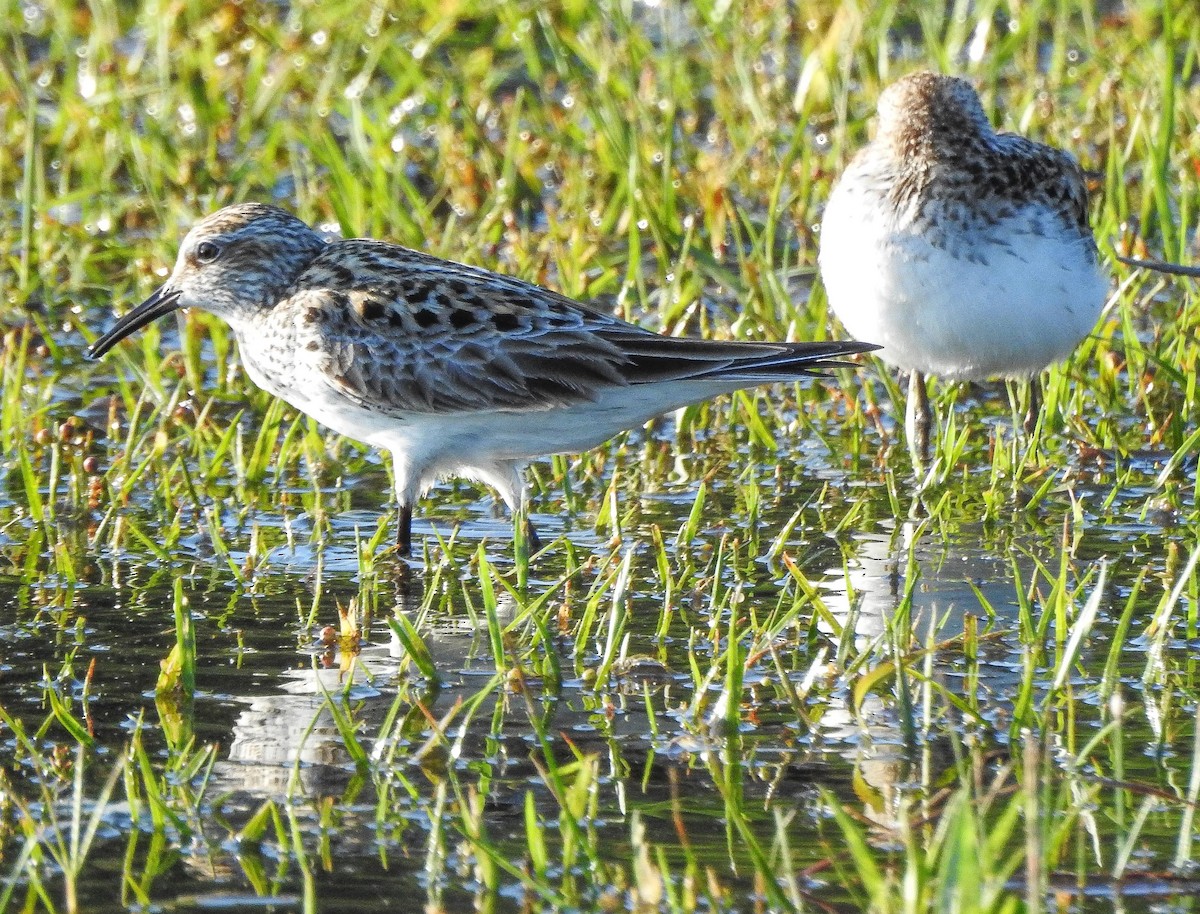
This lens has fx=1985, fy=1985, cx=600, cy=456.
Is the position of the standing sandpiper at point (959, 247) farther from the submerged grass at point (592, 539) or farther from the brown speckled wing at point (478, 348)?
the brown speckled wing at point (478, 348)

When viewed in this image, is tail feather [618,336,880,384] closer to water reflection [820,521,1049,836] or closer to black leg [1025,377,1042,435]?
water reflection [820,521,1049,836]

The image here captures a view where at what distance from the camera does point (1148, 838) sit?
14.1ft

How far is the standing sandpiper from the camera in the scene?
21.9 ft

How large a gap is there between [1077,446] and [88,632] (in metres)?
3.58

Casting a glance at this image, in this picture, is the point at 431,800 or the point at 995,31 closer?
the point at 431,800

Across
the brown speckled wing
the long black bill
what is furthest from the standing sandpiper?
the long black bill

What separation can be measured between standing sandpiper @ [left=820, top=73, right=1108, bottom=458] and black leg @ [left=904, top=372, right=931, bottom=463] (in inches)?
8.6

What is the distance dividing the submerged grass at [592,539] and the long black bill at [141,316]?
0.66 feet

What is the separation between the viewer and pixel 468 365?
6445 millimetres

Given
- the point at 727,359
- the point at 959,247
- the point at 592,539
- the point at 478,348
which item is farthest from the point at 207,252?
the point at 959,247

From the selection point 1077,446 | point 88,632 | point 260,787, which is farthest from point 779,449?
point 260,787

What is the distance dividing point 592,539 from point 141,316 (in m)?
1.92

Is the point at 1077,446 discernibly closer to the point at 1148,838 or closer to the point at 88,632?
the point at 1148,838

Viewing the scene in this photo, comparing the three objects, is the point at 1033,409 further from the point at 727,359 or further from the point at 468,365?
the point at 468,365
